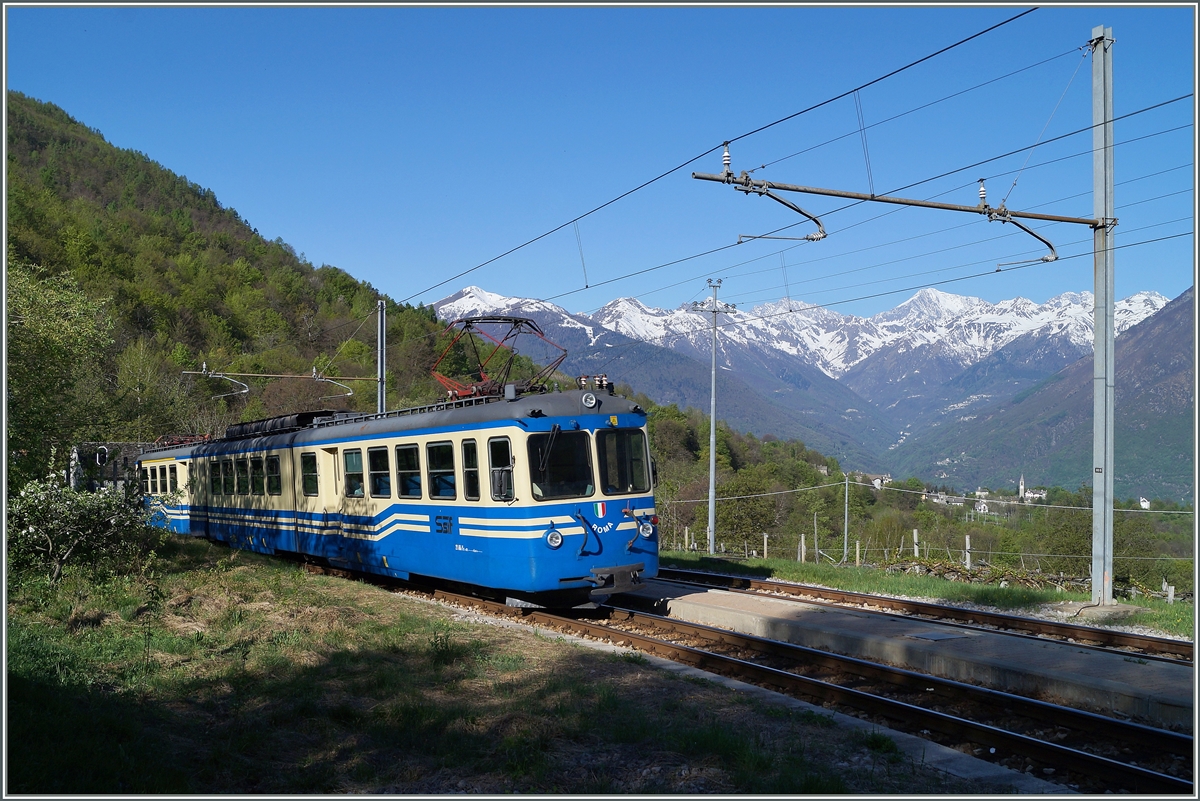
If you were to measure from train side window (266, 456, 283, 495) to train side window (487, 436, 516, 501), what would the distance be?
8.43m

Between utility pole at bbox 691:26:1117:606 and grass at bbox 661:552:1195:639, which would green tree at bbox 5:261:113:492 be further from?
utility pole at bbox 691:26:1117:606

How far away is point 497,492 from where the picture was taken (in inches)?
501

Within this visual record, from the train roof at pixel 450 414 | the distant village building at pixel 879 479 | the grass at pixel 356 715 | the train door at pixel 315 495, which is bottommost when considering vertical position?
the distant village building at pixel 879 479

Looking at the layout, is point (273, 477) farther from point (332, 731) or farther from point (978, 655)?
point (978, 655)

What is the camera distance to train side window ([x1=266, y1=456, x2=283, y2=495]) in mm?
19609

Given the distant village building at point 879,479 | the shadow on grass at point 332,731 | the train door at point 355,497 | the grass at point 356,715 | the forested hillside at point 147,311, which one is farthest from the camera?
the distant village building at point 879,479

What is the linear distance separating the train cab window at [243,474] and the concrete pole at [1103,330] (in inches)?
714

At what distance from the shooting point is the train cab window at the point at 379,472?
1565 cm

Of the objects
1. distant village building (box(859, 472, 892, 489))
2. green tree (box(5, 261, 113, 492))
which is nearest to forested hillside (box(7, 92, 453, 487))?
green tree (box(5, 261, 113, 492))

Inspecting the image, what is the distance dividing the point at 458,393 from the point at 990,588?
1049cm

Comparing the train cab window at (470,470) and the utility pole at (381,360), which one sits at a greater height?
the utility pole at (381,360)

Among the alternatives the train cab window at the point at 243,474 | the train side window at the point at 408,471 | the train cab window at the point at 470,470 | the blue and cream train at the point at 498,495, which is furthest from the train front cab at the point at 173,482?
the train cab window at the point at 470,470

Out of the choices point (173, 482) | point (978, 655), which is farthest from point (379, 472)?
point (173, 482)

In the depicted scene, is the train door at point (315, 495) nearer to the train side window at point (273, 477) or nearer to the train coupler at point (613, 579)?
the train side window at point (273, 477)
